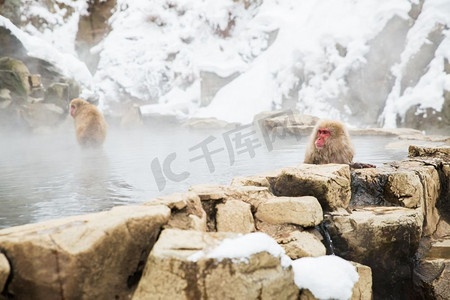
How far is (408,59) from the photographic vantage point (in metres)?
11.1

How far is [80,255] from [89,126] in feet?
17.7

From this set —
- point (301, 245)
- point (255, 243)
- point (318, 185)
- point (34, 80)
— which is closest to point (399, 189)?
point (318, 185)

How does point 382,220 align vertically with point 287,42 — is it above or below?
below

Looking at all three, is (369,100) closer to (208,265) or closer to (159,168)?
(159,168)

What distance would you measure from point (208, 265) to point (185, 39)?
18.8 metres

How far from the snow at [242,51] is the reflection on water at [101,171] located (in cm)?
378

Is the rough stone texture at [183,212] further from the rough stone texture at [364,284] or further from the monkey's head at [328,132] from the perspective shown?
the monkey's head at [328,132]

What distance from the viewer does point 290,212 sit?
83.5 inches

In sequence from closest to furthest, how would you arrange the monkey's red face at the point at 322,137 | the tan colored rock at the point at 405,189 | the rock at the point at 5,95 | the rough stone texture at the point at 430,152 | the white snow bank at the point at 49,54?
the tan colored rock at the point at 405,189 → the monkey's red face at the point at 322,137 → the rough stone texture at the point at 430,152 → the rock at the point at 5,95 → the white snow bank at the point at 49,54

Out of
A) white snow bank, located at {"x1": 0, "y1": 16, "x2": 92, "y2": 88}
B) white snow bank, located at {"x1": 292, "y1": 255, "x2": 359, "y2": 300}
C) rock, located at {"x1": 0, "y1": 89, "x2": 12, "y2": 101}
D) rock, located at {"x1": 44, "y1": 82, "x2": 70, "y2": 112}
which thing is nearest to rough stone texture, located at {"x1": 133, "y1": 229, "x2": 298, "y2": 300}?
white snow bank, located at {"x1": 292, "y1": 255, "x2": 359, "y2": 300}

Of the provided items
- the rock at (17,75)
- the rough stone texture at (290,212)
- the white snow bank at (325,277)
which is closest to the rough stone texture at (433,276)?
the rough stone texture at (290,212)

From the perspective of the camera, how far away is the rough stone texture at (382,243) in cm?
225

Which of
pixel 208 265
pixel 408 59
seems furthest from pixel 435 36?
pixel 208 265

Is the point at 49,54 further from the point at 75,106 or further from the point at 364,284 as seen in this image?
the point at 364,284
